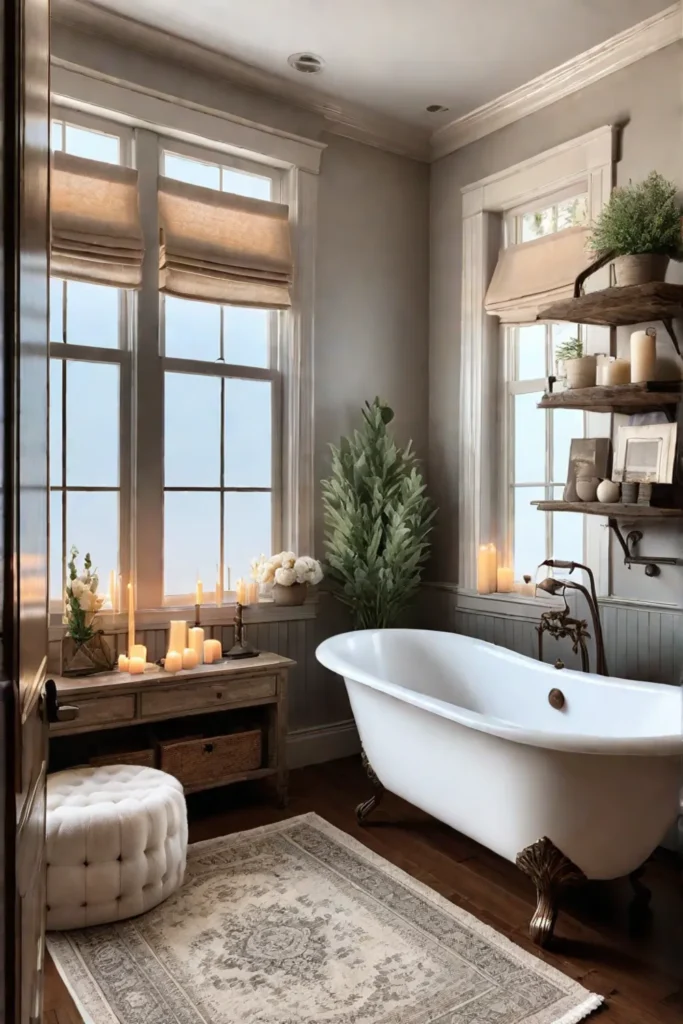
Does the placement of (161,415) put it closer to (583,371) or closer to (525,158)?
(583,371)

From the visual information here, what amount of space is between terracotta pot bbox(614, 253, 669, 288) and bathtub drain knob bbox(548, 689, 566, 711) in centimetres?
155

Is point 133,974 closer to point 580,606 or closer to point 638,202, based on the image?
point 580,606

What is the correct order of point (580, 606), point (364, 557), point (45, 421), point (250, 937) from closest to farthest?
point (45, 421)
point (250, 937)
point (580, 606)
point (364, 557)

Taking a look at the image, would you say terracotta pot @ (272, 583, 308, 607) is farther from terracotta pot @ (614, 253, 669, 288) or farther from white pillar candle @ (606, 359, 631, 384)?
terracotta pot @ (614, 253, 669, 288)

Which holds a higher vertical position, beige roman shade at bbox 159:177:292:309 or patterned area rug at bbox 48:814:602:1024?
beige roman shade at bbox 159:177:292:309

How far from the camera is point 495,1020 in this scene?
1894 millimetres

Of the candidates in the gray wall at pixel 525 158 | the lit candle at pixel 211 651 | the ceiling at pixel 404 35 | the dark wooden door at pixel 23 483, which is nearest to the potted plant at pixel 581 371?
the gray wall at pixel 525 158

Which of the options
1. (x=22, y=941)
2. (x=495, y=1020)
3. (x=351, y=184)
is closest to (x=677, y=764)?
(x=495, y=1020)

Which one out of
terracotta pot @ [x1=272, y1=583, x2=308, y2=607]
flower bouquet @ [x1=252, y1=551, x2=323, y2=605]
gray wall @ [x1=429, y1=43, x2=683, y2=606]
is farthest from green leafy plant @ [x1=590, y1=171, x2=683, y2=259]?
terracotta pot @ [x1=272, y1=583, x2=308, y2=607]

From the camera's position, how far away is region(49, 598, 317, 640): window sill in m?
3.10

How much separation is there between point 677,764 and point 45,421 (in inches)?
71.4

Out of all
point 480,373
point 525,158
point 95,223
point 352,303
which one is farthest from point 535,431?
point 95,223

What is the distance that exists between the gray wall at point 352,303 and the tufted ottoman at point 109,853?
130 cm

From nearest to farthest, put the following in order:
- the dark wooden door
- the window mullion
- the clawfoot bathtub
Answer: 1. the dark wooden door
2. the clawfoot bathtub
3. the window mullion
